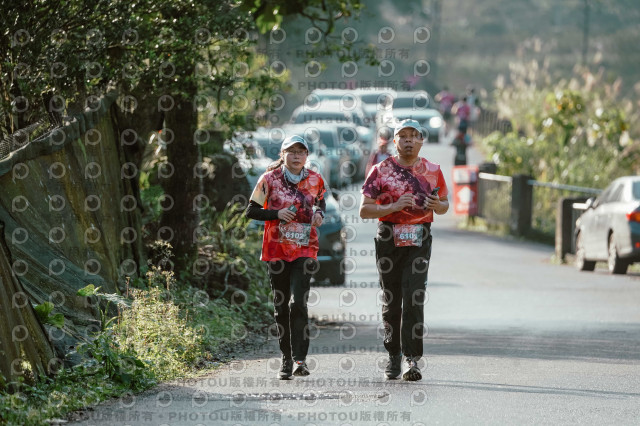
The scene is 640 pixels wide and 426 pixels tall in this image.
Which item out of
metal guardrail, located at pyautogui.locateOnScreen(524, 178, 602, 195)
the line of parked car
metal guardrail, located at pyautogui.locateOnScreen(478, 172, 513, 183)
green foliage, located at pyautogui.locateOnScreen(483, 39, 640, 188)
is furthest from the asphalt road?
green foliage, located at pyautogui.locateOnScreen(483, 39, 640, 188)

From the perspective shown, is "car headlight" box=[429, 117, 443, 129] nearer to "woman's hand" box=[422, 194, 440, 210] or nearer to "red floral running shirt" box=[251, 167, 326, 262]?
"red floral running shirt" box=[251, 167, 326, 262]

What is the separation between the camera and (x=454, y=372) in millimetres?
10570

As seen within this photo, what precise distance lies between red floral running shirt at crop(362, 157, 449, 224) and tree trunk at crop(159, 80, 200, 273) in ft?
15.3

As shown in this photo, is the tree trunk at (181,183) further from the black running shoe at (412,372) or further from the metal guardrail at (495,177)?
the metal guardrail at (495,177)

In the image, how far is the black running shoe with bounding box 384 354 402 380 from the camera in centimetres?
1003

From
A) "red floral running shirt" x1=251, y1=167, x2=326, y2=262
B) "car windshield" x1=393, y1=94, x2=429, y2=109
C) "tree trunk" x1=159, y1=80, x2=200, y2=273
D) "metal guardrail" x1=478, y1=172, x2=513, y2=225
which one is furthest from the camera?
"car windshield" x1=393, y1=94, x2=429, y2=109

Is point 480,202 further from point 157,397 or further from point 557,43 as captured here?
point 557,43

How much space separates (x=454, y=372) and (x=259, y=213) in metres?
2.04

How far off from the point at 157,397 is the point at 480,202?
2342 centimetres

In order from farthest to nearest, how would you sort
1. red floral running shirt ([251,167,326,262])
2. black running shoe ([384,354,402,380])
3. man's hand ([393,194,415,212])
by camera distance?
black running shoe ([384,354,402,380]), red floral running shirt ([251,167,326,262]), man's hand ([393,194,415,212])

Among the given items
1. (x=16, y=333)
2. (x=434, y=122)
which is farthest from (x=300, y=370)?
(x=434, y=122)

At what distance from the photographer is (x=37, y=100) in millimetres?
12477

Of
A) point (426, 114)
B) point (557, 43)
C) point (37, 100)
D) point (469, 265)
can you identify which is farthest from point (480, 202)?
point (557, 43)

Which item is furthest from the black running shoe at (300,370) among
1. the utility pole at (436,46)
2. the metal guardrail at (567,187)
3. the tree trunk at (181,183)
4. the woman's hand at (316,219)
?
the utility pole at (436,46)
